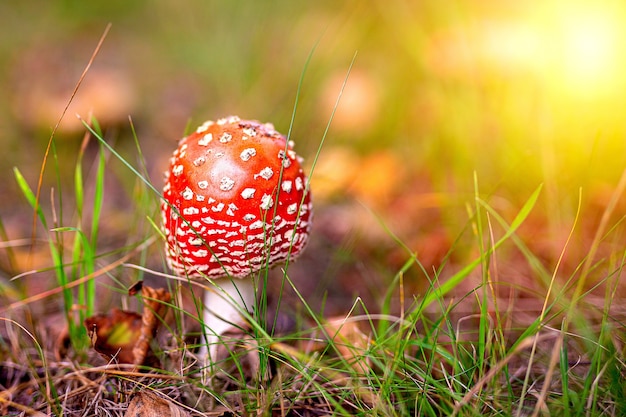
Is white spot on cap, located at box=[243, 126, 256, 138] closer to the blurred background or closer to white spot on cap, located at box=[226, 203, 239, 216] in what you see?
white spot on cap, located at box=[226, 203, 239, 216]

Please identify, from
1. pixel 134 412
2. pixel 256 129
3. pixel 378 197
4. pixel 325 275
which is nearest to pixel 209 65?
pixel 378 197

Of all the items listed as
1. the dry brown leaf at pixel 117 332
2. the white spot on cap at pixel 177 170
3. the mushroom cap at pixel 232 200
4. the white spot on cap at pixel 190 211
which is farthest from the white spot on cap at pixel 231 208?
the dry brown leaf at pixel 117 332

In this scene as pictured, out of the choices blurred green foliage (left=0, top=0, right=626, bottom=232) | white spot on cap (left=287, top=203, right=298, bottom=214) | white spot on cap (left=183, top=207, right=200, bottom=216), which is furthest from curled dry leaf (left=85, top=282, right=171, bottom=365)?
blurred green foliage (left=0, top=0, right=626, bottom=232)

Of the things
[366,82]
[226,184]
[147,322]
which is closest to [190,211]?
[226,184]

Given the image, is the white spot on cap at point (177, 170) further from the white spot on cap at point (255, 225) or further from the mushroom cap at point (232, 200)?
the white spot on cap at point (255, 225)

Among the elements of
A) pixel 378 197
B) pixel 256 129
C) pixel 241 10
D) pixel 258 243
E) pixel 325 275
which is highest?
pixel 241 10

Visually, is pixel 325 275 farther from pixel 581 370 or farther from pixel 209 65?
pixel 209 65

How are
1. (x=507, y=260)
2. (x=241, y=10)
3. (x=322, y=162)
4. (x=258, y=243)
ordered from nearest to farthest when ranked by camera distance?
(x=258, y=243) < (x=507, y=260) < (x=322, y=162) < (x=241, y=10)
